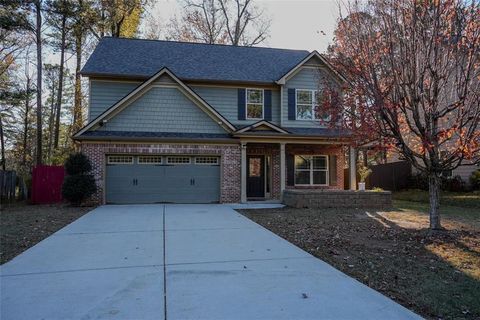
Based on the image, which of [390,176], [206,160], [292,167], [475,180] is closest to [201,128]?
[206,160]

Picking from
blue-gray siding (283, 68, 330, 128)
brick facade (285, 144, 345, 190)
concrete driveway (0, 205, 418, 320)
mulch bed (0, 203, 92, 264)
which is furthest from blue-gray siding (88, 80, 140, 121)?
concrete driveway (0, 205, 418, 320)

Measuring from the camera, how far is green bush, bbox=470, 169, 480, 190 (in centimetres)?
1953

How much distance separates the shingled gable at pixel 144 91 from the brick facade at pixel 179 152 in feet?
2.87

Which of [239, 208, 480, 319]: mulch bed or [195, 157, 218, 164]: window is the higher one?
[195, 157, 218, 164]: window

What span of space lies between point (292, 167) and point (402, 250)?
10833mm

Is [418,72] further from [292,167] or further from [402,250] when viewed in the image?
[292,167]

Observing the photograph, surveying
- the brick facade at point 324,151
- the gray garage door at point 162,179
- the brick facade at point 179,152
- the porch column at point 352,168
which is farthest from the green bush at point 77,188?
the porch column at point 352,168

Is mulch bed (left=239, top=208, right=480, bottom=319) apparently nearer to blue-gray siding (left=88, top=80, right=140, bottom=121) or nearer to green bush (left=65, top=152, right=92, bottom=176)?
green bush (left=65, top=152, right=92, bottom=176)

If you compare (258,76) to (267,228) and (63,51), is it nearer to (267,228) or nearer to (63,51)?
(267,228)

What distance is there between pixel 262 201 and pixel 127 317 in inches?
502

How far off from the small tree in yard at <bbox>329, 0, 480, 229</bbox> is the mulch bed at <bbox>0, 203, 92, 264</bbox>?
789 centimetres

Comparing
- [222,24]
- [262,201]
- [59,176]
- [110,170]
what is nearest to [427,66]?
[262,201]

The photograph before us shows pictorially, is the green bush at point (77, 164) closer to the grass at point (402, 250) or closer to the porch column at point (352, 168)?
the grass at point (402, 250)

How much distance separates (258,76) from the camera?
1811 cm
